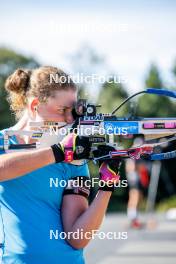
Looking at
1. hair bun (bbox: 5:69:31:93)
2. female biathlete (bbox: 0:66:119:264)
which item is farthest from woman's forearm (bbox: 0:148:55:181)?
hair bun (bbox: 5:69:31:93)

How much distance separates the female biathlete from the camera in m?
3.38

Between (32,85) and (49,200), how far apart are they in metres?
0.71

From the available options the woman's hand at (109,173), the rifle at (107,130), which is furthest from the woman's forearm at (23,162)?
the woman's hand at (109,173)

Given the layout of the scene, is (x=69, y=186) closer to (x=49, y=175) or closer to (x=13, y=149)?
(x=49, y=175)

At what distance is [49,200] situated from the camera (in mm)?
3539

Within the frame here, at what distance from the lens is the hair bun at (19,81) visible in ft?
12.8

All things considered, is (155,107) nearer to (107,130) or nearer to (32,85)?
(32,85)

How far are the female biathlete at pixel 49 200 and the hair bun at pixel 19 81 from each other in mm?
245

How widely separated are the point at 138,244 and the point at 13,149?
8531 mm

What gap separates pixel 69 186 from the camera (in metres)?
3.58

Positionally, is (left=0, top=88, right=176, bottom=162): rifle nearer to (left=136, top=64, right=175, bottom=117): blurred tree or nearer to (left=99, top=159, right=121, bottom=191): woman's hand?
(left=99, top=159, right=121, bottom=191): woman's hand

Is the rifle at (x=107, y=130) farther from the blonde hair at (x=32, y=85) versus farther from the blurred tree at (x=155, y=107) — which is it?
the blurred tree at (x=155, y=107)

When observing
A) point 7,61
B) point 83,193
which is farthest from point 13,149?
point 7,61

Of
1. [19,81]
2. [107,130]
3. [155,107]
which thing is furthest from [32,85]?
[155,107]
